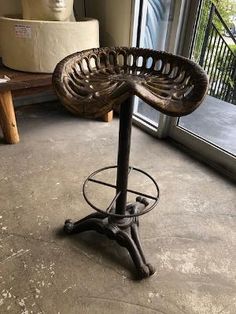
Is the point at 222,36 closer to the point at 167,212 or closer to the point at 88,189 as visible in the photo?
the point at 167,212

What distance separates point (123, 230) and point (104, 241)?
5.7 inches

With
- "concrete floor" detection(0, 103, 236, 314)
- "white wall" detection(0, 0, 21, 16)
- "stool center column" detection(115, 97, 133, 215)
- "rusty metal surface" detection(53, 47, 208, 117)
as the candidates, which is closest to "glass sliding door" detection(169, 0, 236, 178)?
"concrete floor" detection(0, 103, 236, 314)

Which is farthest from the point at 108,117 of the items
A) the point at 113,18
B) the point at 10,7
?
the point at 10,7

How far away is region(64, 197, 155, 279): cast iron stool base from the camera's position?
1139mm

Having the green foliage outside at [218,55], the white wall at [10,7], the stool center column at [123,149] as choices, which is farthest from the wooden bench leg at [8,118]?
the green foliage outside at [218,55]

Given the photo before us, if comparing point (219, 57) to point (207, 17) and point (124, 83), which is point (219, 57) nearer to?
Answer: point (207, 17)

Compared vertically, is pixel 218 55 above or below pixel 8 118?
above

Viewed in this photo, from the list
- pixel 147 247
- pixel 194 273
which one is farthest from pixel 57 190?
pixel 194 273

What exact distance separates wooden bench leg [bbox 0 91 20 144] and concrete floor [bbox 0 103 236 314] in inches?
2.9

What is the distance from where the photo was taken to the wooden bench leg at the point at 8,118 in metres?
1.87

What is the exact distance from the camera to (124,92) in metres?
0.79

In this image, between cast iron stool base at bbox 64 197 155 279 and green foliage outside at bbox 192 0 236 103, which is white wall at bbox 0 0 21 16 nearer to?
green foliage outside at bbox 192 0 236 103

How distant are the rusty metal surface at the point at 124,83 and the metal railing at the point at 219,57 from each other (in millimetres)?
808

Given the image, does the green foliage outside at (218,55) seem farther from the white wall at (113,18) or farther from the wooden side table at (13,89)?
the wooden side table at (13,89)
